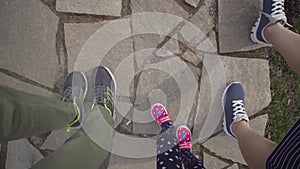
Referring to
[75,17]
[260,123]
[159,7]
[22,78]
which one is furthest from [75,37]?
[260,123]

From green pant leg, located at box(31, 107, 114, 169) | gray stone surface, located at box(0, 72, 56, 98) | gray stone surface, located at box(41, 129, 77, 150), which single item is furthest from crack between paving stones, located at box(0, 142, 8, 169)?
green pant leg, located at box(31, 107, 114, 169)

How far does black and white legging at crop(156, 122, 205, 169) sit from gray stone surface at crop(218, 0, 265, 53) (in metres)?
0.55

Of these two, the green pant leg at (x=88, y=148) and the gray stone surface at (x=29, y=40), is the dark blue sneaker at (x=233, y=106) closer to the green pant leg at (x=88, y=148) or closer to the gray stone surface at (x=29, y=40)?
the green pant leg at (x=88, y=148)

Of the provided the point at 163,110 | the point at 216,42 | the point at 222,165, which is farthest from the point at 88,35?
the point at 222,165

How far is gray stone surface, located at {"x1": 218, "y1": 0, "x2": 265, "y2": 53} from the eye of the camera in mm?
2012

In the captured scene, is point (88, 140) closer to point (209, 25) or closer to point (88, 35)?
point (88, 35)

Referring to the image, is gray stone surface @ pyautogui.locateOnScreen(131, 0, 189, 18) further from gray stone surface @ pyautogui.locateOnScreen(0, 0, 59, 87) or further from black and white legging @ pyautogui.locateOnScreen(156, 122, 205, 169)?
black and white legging @ pyautogui.locateOnScreen(156, 122, 205, 169)

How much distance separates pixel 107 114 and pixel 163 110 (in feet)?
1.07

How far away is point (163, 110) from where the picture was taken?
196cm

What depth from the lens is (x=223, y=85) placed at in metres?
2.02

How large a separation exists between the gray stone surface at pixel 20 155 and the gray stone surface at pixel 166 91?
1.84 feet

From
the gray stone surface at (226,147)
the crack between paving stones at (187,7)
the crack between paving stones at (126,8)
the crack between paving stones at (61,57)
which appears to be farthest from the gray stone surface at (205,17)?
the crack between paving stones at (61,57)

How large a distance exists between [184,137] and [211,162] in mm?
219

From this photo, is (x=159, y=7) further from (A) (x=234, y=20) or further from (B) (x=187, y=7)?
(A) (x=234, y=20)
